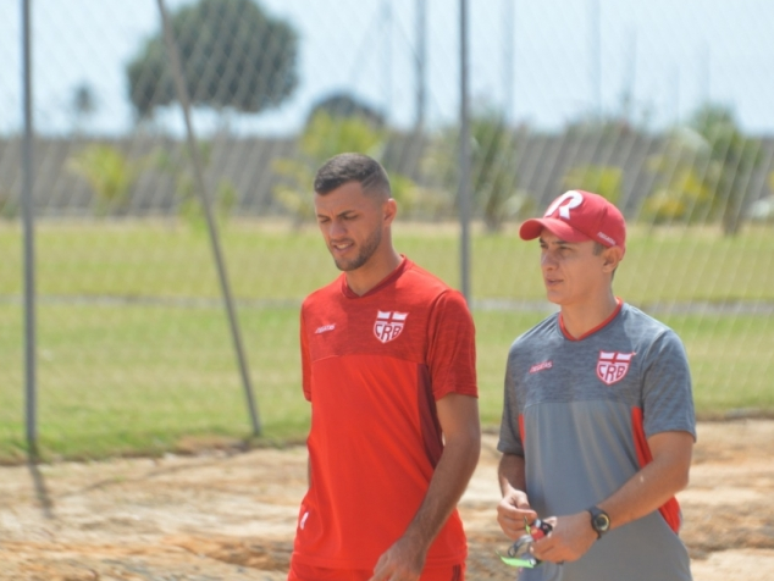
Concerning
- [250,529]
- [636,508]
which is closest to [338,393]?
[636,508]

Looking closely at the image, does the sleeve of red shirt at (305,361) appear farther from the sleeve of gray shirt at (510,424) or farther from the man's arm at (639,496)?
the man's arm at (639,496)

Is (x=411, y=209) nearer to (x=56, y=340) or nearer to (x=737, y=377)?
(x=737, y=377)

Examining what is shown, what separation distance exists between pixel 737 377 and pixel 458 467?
27.6 ft

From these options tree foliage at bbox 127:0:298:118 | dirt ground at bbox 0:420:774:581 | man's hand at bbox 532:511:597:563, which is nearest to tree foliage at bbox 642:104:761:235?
dirt ground at bbox 0:420:774:581

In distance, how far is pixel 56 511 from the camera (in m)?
6.52

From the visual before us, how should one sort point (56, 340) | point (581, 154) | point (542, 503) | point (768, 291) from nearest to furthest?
1. point (542, 503)
2. point (581, 154)
3. point (768, 291)
4. point (56, 340)

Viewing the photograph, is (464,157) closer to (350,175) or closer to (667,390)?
(350,175)

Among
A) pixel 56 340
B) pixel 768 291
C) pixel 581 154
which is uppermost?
pixel 581 154

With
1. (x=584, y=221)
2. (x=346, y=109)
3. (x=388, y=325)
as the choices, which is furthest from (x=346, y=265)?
(x=346, y=109)

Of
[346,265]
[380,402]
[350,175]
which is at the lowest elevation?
[380,402]

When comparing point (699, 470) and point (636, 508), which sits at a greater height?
point (636, 508)

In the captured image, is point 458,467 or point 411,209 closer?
point 458,467

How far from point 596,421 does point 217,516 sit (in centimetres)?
377

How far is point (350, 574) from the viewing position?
3.40 metres
